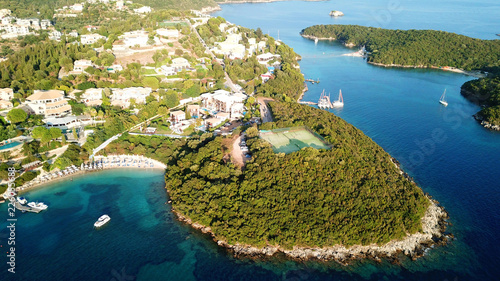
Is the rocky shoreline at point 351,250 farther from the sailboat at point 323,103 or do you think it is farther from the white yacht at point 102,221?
the sailboat at point 323,103

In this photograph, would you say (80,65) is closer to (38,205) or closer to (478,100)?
(38,205)

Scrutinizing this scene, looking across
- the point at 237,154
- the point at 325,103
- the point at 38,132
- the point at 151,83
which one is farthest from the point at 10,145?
the point at 325,103

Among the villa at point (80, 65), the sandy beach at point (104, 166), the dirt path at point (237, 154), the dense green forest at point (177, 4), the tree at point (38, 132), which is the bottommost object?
the sandy beach at point (104, 166)

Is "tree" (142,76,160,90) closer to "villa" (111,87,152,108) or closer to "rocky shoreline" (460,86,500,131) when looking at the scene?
"villa" (111,87,152,108)

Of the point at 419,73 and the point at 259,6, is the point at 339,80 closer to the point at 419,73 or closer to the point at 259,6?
the point at 419,73

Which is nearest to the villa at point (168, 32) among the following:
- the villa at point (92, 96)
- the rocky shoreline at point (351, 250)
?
the villa at point (92, 96)

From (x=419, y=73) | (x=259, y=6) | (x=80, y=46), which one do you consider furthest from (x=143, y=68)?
(x=259, y=6)
